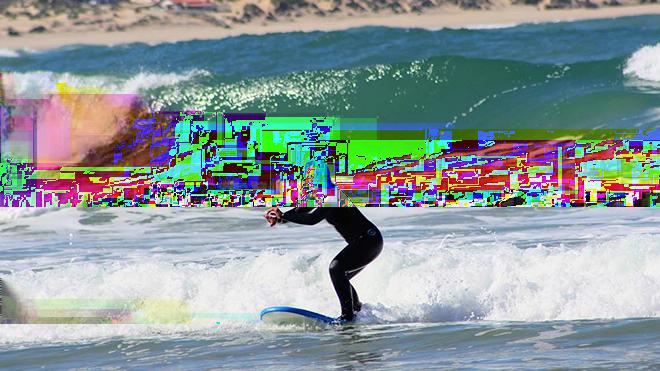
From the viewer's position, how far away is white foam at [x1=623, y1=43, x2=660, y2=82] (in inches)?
907

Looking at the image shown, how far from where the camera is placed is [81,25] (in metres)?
26.9

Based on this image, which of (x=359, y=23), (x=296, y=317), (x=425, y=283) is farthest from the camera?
(x=359, y=23)

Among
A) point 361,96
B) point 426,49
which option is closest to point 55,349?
point 361,96

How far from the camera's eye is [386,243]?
525 inches

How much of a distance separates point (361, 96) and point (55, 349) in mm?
15216

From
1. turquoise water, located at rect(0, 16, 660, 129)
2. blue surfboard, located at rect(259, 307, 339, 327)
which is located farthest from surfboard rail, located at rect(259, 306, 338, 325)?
turquoise water, located at rect(0, 16, 660, 129)

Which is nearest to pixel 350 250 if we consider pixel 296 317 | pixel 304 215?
pixel 304 215

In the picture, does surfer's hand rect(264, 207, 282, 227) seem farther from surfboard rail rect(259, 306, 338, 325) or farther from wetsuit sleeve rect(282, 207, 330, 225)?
surfboard rail rect(259, 306, 338, 325)

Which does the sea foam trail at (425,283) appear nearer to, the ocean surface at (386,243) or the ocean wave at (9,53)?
the ocean surface at (386,243)

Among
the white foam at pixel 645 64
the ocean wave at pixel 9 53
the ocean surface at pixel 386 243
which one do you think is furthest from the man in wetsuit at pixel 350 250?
the ocean wave at pixel 9 53

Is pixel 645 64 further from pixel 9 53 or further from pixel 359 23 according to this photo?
pixel 9 53

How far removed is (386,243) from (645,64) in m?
11.9

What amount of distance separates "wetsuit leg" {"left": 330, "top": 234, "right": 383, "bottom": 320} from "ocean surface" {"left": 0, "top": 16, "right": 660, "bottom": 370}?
0.27 m

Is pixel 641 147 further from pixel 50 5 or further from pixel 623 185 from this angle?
pixel 50 5
